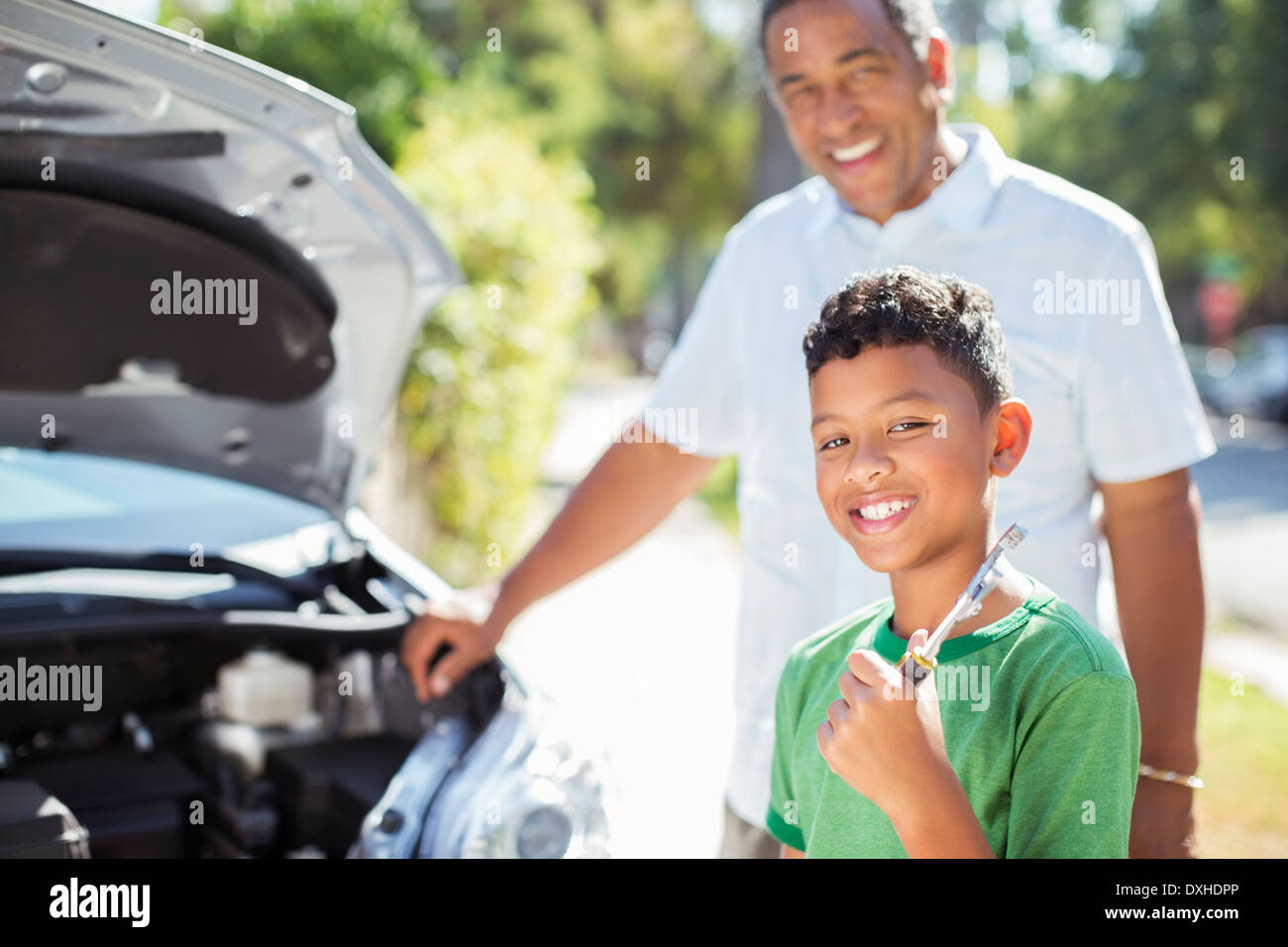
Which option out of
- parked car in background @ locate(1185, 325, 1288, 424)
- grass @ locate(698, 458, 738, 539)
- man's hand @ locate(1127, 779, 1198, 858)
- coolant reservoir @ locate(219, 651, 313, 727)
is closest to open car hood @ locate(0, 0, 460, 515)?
coolant reservoir @ locate(219, 651, 313, 727)

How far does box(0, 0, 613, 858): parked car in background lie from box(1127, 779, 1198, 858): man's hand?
88 cm

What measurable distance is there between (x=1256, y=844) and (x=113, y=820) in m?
3.81

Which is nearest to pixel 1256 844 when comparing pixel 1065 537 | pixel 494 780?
pixel 1065 537

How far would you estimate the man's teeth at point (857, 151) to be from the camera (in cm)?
206

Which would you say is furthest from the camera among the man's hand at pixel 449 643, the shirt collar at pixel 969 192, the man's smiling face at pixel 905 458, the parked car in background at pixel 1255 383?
the parked car in background at pixel 1255 383

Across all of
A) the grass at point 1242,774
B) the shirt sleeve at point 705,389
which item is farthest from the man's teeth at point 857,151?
the grass at point 1242,774

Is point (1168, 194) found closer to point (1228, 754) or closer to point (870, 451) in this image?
point (1228, 754)

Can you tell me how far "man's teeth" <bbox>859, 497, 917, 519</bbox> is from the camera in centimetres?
143

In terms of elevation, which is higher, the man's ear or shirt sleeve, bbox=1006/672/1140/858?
the man's ear

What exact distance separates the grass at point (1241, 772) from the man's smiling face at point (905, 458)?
236 cm

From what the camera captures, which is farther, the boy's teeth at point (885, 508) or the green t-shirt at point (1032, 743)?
the boy's teeth at point (885, 508)

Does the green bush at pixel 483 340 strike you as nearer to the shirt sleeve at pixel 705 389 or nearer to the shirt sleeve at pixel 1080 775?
the shirt sleeve at pixel 705 389

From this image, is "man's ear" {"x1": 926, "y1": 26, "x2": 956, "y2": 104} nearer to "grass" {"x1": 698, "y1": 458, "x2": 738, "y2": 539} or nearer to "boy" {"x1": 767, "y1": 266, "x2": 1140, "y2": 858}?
"boy" {"x1": 767, "y1": 266, "x2": 1140, "y2": 858}

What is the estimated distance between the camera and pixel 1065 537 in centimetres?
196
